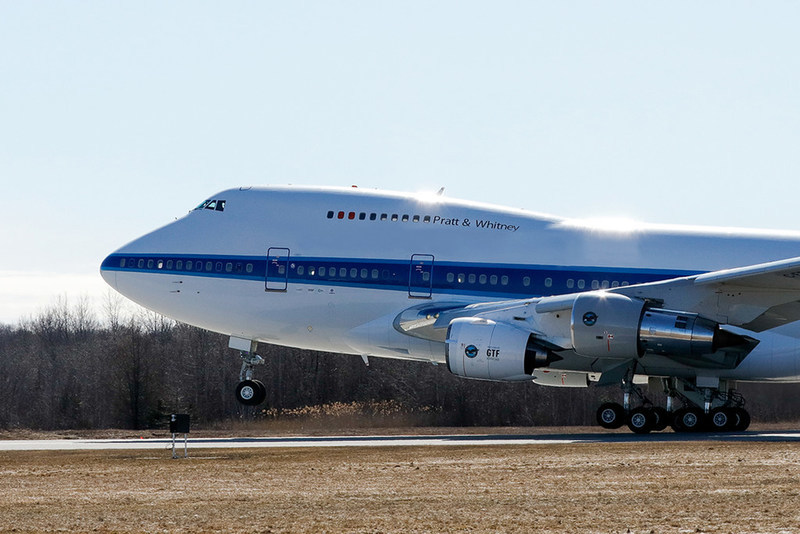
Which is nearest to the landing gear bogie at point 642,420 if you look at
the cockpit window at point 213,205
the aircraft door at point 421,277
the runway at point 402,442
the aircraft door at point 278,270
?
the runway at point 402,442

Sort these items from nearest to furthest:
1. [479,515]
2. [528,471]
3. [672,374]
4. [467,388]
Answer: [479,515] → [528,471] → [672,374] → [467,388]

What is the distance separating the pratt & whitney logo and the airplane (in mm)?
29

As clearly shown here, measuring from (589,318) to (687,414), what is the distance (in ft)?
12.5

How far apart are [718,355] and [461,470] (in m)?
11.5

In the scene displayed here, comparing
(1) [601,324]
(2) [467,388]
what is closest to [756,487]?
(1) [601,324]

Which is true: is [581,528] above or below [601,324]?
below

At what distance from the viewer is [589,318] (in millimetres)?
24281

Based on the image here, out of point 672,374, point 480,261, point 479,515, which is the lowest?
point 479,515

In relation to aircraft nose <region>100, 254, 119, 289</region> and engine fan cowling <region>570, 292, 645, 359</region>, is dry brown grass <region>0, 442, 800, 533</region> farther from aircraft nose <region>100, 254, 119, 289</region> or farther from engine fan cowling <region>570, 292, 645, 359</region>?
aircraft nose <region>100, 254, 119, 289</region>

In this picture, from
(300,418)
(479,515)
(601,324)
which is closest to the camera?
(479,515)

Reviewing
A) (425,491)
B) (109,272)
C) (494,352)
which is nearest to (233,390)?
(109,272)

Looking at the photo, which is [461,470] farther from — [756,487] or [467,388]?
[467,388]

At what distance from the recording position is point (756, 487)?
42.8ft

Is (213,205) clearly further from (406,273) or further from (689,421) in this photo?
(689,421)
